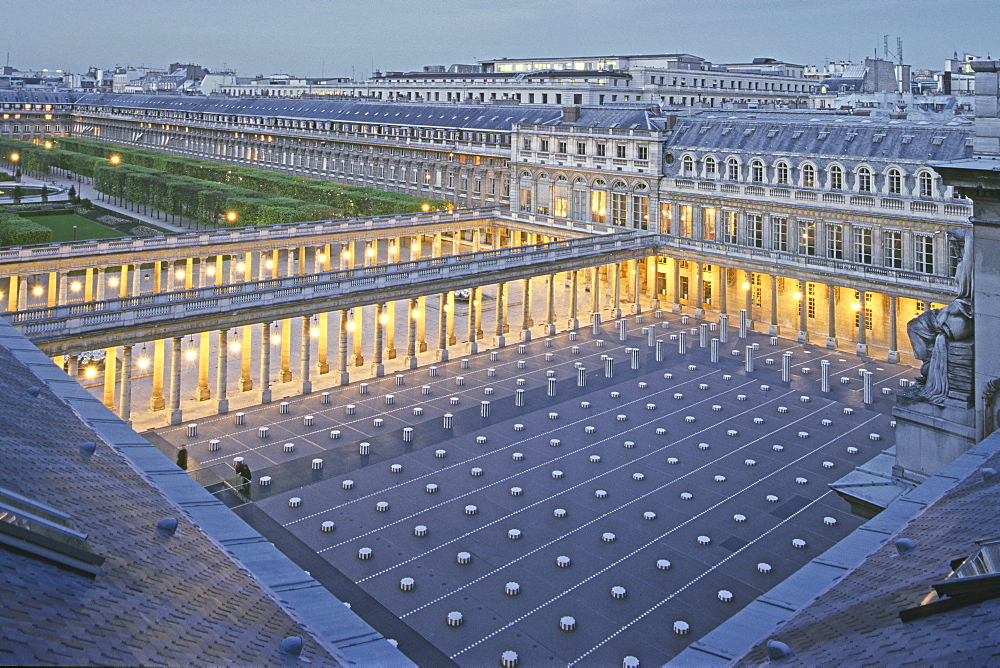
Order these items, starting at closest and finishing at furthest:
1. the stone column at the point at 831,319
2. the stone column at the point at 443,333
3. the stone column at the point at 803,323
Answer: the stone column at the point at 443,333 → the stone column at the point at 831,319 → the stone column at the point at 803,323

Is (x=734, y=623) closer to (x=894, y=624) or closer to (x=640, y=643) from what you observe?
(x=894, y=624)

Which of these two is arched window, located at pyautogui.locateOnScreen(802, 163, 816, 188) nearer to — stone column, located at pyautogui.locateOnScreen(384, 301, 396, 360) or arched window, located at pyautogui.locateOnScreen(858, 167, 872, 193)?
arched window, located at pyautogui.locateOnScreen(858, 167, 872, 193)

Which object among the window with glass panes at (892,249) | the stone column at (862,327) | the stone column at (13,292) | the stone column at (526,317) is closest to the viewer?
the stone column at (13,292)

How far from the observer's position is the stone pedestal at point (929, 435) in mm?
24156

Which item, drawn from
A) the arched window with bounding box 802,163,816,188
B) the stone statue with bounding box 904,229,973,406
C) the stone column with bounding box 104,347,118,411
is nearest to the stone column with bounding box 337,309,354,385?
the stone column with bounding box 104,347,118,411

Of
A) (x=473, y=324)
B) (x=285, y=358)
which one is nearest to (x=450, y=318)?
(x=473, y=324)

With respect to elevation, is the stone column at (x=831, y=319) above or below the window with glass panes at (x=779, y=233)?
below

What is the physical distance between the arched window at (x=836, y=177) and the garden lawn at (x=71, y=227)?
73437 millimetres

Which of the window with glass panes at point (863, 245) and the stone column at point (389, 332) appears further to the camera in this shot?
the window with glass panes at point (863, 245)

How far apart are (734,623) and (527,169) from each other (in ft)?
261

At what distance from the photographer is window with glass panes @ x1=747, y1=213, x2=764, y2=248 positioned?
243 ft

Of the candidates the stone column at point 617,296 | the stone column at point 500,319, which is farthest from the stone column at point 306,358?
the stone column at point 617,296

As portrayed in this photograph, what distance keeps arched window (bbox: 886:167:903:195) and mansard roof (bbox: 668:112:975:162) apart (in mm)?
980

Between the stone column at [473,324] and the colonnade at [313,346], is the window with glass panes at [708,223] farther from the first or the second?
the stone column at [473,324]
